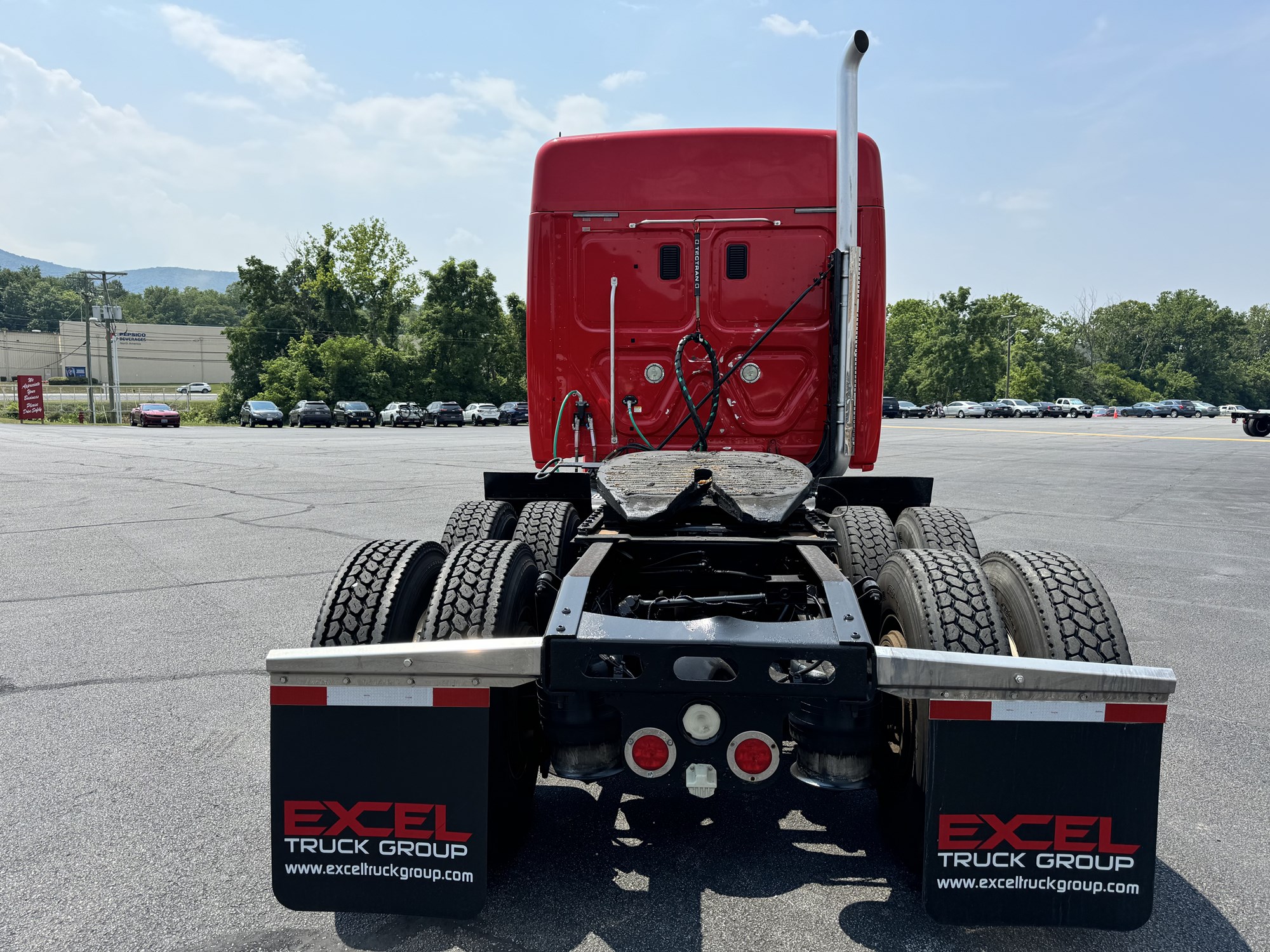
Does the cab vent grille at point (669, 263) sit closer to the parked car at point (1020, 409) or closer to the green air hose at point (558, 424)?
the green air hose at point (558, 424)

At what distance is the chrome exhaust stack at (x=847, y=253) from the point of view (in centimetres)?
400

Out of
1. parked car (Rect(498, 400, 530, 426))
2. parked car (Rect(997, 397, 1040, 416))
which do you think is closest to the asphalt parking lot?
parked car (Rect(498, 400, 530, 426))

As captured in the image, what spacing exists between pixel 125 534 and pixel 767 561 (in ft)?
29.8

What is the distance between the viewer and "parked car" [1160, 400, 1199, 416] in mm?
76875

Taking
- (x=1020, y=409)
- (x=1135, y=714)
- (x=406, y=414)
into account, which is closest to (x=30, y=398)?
(x=406, y=414)

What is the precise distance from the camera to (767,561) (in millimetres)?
3438

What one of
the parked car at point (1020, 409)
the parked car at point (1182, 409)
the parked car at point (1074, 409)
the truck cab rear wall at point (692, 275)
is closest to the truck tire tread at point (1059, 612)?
the truck cab rear wall at point (692, 275)

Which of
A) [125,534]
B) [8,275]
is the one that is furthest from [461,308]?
[8,275]

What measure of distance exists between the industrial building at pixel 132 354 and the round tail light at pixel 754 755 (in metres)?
115

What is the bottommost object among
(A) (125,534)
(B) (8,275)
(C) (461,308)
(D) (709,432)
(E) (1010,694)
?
(A) (125,534)

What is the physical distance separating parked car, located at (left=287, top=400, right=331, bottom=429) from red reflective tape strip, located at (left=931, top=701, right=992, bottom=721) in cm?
→ 4858

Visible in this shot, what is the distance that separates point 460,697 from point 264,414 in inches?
1994

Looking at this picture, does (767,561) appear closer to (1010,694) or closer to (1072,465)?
(1010,694)

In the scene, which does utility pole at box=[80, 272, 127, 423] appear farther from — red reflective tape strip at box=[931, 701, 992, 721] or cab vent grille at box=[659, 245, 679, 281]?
red reflective tape strip at box=[931, 701, 992, 721]
